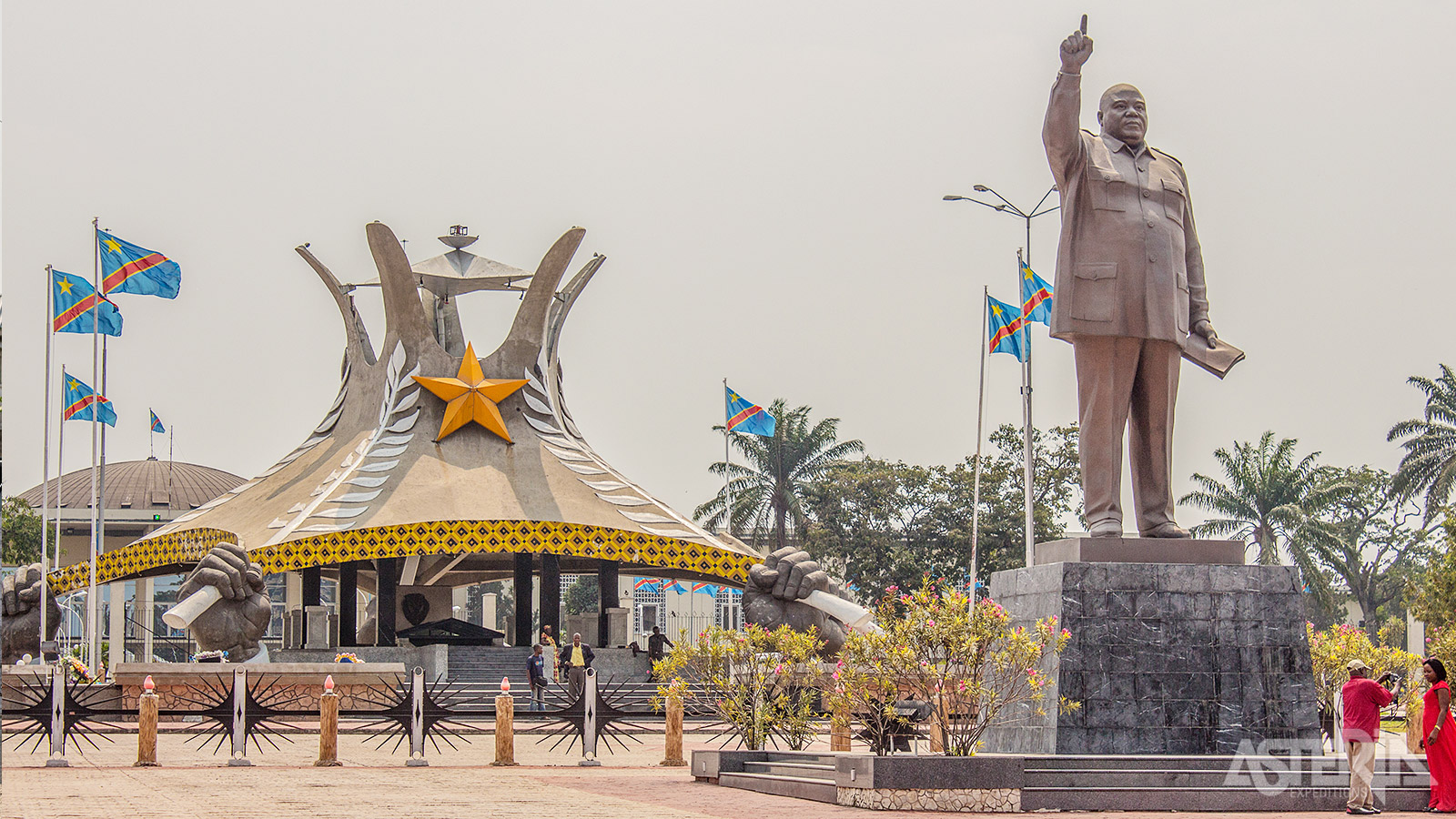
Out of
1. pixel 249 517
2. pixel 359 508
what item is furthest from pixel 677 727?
pixel 249 517

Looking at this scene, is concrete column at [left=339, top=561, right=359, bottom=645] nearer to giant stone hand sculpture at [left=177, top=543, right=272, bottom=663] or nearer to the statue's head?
giant stone hand sculpture at [left=177, top=543, right=272, bottom=663]

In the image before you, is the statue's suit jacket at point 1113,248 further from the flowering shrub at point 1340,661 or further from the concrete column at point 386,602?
the concrete column at point 386,602

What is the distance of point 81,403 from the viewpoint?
3894cm

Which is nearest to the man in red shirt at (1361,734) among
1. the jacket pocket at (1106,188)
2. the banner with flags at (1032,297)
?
the jacket pocket at (1106,188)

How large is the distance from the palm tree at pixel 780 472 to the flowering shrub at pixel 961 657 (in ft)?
157

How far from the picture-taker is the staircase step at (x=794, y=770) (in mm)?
13898

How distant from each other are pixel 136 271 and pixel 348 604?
11361mm

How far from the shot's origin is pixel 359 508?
128ft

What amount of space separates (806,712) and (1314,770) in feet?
17.6

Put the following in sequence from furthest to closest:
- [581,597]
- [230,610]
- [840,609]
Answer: [581,597], [840,609], [230,610]

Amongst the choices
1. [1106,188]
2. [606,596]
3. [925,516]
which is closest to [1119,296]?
[1106,188]

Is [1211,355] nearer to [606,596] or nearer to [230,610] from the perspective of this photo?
[230,610]

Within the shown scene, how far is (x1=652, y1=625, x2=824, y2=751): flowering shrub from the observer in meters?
16.6

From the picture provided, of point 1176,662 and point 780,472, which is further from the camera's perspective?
point 780,472
